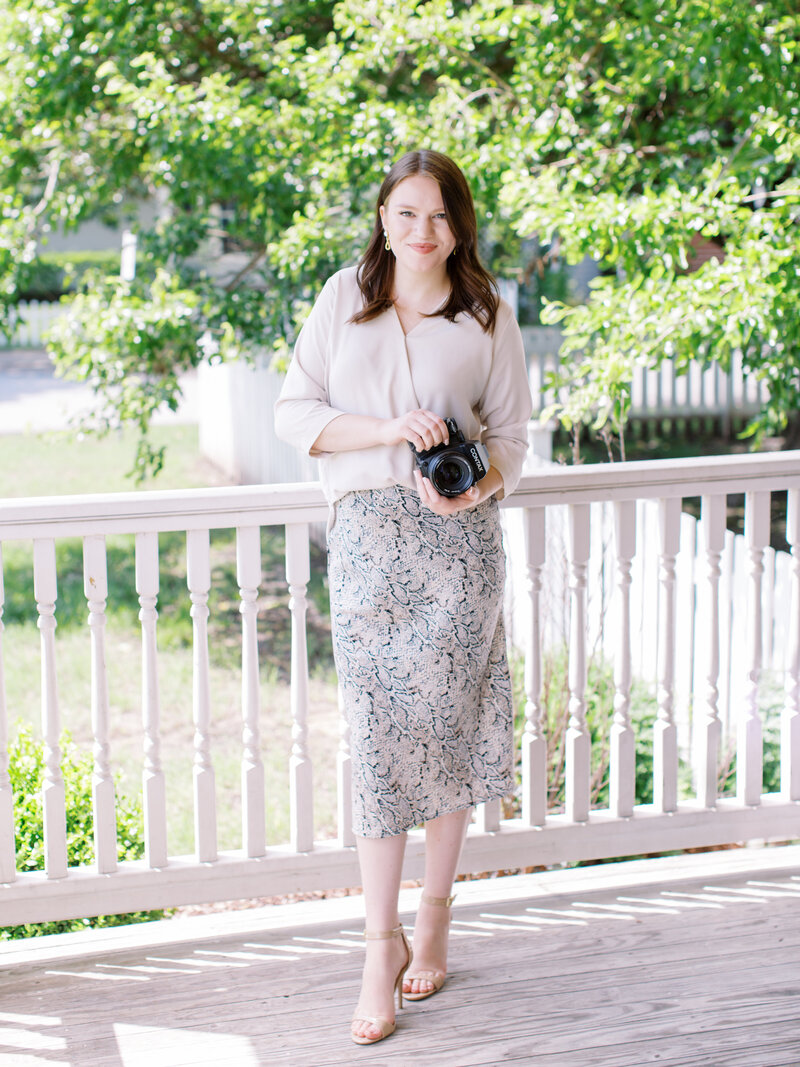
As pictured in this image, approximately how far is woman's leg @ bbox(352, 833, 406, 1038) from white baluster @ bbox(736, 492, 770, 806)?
1.02 meters

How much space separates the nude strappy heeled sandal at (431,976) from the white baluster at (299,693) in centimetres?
35

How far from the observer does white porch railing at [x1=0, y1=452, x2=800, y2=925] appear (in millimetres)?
2377

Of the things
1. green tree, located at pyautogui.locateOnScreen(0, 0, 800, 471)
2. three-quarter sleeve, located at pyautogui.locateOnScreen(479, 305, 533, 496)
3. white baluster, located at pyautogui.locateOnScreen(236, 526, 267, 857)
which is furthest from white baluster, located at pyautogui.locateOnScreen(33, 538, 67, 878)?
green tree, located at pyautogui.locateOnScreen(0, 0, 800, 471)

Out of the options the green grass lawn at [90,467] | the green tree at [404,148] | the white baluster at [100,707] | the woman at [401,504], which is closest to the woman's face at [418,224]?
the woman at [401,504]

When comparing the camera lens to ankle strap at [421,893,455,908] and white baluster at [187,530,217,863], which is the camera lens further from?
ankle strap at [421,893,455,908]

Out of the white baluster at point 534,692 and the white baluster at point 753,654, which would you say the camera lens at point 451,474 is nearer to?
the white baluster at point 534,692

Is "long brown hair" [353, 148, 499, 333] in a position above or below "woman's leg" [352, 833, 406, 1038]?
above

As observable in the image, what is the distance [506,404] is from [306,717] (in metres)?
0.81

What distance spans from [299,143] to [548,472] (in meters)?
2.84

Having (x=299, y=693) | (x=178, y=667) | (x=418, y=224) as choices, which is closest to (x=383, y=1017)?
(x=299, y=693)

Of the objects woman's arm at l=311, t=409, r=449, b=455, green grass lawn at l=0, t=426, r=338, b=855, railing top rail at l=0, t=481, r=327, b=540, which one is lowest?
green grass lawn at l=0, t=426, r=338, b=855

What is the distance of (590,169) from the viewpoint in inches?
177

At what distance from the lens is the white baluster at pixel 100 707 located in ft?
7.75

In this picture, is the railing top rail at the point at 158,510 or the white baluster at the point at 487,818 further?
the white baluster at the point at 487,818
